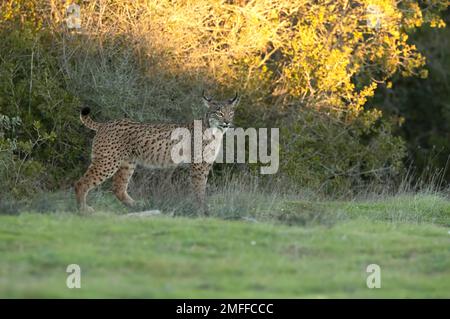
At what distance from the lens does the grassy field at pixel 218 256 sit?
8719mm

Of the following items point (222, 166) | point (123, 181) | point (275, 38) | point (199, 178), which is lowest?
point (222, 166)

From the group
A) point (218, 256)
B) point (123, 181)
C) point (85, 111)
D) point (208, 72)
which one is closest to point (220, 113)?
point (123, 181)

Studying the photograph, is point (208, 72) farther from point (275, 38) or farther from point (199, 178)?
point (199, 178)

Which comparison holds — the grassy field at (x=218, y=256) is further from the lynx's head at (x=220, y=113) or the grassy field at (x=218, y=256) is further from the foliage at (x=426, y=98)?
the foliage at (x=426, y=98)

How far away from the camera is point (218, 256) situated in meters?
9.87

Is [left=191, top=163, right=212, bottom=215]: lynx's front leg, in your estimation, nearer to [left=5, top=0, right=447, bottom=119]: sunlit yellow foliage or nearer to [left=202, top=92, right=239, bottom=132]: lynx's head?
[left=202, top=92, right=239, bottom=132]: lynx's head

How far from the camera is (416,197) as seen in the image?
16.0m

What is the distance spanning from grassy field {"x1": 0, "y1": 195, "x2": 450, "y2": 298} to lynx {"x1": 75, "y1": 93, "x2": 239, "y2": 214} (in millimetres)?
2288

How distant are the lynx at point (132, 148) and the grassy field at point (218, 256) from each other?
7.51 feet

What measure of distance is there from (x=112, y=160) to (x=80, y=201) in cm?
109

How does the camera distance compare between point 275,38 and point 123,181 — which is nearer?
point 123,181

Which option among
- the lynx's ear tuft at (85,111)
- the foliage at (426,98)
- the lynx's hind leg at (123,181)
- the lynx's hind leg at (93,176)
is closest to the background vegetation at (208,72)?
the lynx's ear tuft at (85,111)

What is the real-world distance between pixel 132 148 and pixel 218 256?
5.37 meters
